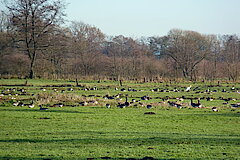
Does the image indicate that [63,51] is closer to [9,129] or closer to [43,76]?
[43,76]

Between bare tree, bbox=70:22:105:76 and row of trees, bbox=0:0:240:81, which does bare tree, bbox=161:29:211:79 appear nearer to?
row of trees, bbox=0:0:240:81

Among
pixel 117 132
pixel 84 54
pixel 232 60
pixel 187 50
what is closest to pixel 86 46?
pixel 84 54

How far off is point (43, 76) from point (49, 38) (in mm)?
6074

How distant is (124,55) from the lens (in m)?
69.1

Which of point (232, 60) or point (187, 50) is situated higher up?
point (187, 50)

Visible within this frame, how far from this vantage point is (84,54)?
65.8 meters

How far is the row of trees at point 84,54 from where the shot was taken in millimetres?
56375

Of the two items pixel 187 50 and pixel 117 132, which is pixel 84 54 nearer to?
pixel 187 50

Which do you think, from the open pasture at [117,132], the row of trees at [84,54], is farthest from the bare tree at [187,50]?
the open pasture at [117,132]

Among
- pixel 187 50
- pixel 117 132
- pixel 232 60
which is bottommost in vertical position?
pixel 117 132

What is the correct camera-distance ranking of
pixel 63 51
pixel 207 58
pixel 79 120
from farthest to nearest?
pixel 207 58
pixel 63 51
pixel 79 120

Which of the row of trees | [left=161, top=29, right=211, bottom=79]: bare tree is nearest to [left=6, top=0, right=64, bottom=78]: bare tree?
the row of trees

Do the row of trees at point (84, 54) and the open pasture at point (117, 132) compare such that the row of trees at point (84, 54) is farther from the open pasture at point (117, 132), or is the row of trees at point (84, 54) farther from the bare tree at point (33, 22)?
the open pasture at point (117, 132)

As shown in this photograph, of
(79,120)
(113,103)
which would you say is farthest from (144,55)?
(79,120)
